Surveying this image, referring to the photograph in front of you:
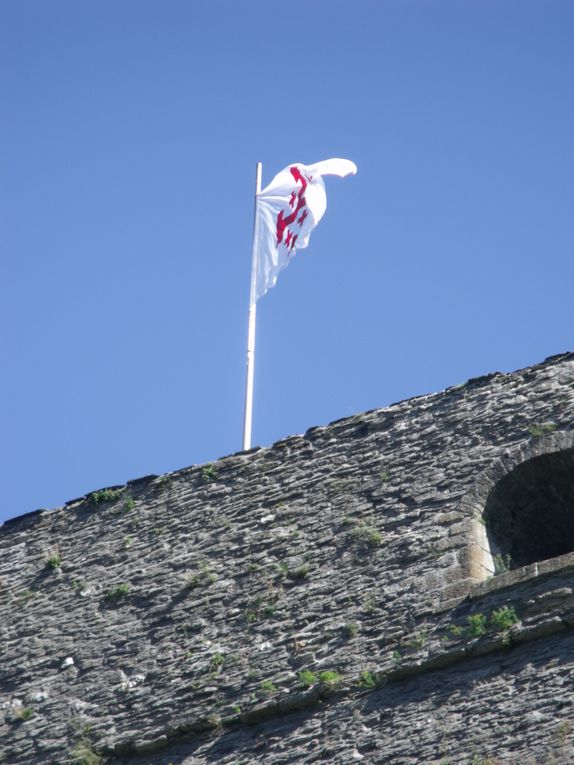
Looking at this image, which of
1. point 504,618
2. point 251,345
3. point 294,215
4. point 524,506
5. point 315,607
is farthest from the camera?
point 294,215

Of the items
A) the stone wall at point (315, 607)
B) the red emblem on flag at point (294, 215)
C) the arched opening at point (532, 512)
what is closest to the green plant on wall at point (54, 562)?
the stone wall at point (315, 607)

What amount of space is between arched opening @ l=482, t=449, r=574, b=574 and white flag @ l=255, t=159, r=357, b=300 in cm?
570

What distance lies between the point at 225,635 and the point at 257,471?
1864mm

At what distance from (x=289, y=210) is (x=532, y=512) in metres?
6.35

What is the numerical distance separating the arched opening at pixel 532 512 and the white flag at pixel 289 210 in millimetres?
5695

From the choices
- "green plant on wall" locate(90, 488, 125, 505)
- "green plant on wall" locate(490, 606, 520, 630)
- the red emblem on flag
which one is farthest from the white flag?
"green plant on wall" locate(490, 606, 520, 630)

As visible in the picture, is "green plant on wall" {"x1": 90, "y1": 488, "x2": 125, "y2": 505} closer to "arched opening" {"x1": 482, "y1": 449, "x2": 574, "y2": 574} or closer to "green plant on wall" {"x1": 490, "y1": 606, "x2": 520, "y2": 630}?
"arched opening" {"x1": 482, "y1": 449, "x2": 574, "y2": 574}

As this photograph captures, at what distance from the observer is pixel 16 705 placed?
13.5 m

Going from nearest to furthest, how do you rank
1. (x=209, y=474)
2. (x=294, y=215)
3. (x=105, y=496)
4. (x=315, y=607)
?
1. (x=315, y=607)
2. (x=209, y=474)
3. (x=105, y=496)
4. (x=294, y=215)

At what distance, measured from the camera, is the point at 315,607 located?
12.8 metres

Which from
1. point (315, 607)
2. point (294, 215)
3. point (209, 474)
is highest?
point (294, 215)

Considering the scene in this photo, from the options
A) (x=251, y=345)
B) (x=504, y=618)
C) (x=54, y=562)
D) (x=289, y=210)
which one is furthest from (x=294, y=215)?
(x=504, y=618)

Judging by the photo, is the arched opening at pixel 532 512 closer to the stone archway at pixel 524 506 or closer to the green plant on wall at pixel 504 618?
the stone archway at pixel 524 506

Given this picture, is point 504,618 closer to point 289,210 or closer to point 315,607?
point 315,607
